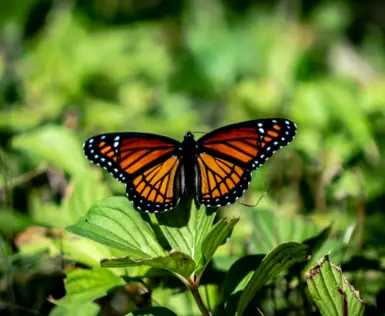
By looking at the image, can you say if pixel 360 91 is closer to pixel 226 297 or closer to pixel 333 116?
pixel 333 116

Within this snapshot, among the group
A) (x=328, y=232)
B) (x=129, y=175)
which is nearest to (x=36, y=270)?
(x=129, y=175)

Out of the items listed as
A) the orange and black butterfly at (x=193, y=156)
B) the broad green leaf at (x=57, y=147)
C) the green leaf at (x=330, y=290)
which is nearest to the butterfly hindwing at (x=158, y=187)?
the orange and black butterfly at (x=193, y=156)

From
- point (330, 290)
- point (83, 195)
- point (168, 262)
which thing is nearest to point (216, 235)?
point (168, 262)

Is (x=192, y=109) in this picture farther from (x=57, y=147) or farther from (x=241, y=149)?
(x=241, y=149)

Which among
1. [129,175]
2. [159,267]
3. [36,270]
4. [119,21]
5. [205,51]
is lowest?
[36,270]

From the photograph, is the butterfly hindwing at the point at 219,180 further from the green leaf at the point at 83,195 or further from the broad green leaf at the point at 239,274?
the green leaf at the point at 83,195

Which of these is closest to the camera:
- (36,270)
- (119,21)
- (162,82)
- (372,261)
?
(372,261)
